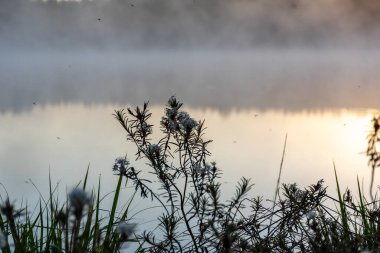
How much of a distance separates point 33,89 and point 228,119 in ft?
28.6

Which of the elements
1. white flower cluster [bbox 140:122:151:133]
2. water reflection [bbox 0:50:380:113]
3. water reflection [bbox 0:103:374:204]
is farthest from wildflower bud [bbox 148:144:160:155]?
water reflection [bbox 0:50:380:113]

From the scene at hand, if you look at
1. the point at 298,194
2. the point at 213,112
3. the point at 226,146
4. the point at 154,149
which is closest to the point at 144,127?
the point at 154,149

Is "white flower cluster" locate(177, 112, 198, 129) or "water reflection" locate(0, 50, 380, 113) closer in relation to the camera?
"white flower cluster" locate(177, 112, 198, 129)

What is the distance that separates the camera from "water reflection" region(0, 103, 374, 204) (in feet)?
15.7

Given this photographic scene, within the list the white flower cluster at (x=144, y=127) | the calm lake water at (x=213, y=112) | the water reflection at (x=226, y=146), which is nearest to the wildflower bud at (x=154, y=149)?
the white flower cluster at (x=144, y=127)

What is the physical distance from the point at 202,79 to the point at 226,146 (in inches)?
443

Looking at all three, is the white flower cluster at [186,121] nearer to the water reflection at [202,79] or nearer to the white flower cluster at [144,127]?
the white flower cluster at [144,127]

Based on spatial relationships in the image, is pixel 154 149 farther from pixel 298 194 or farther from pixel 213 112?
pixel 213 112

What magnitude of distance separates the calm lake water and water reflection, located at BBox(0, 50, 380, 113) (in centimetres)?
5

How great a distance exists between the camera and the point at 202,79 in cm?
1767

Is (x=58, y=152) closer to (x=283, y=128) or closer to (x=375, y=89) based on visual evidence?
(x=283, y=128)

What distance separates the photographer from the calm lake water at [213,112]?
5293 millimetres

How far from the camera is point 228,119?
897cm

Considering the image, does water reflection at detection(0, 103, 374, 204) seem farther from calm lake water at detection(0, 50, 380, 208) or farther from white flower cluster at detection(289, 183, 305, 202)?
white flower cluster at detection(289, 183, 305, 202)
